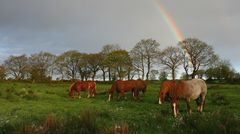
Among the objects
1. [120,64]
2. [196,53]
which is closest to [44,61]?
[120,64]

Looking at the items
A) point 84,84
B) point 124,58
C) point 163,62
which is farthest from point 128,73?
point 84,84

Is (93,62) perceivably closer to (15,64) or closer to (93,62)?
(93,62)

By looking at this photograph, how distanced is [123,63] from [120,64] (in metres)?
0.88

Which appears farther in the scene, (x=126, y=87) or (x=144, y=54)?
(x=144, y=54)

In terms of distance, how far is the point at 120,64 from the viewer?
8619 cm

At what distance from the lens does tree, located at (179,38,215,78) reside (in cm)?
7906

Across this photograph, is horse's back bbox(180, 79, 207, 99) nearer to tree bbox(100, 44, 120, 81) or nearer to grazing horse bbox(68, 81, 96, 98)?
grazing horse bbox(68, 81, 96, 98)

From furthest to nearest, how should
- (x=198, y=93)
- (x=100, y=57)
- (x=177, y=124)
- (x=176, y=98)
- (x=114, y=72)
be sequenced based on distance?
(x=100, y=57)
(x=114, y=72)
(x=198, y=93)
(x=176, y=98)
(x=177, y=124)

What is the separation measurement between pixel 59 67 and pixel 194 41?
43404 millimetres

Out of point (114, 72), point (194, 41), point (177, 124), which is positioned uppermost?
point (194, 41)

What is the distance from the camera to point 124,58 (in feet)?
284

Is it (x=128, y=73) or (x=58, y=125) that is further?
(x=128, y=73)

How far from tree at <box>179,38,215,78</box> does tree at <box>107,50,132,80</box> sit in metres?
15.8

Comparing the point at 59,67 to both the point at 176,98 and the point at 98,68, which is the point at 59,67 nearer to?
the point at 98,68
